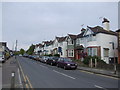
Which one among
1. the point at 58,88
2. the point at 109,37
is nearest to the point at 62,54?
the point at 109,37

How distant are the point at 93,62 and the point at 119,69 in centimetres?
665

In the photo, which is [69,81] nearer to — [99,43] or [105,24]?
→ [99,43]

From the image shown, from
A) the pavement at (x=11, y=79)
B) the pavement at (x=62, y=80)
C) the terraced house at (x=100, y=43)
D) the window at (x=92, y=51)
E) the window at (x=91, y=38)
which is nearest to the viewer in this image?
the pavement at (x=11, y=79)

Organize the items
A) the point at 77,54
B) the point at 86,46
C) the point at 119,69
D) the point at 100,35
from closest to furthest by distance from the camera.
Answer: the point at 119,69
the point at 100,35
the point at 86,46
the point at 77,54

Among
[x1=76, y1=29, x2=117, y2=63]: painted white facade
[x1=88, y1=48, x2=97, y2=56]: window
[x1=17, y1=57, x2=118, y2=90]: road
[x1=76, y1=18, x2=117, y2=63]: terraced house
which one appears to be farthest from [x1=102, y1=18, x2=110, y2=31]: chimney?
[x1=17, y1=57, x2=118, y2=90]: road

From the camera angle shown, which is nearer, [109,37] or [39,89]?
[39,89]

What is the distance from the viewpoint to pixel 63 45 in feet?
173

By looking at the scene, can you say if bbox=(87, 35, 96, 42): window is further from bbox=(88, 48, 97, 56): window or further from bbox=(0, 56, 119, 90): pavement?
bbox=(0, 56, 119, 90): pavement

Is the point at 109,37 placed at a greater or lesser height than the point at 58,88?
greater

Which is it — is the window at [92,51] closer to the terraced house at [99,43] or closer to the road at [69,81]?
the terraced house at [99,43]

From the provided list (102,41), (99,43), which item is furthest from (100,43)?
(102,41)

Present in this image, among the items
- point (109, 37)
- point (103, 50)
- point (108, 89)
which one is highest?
point (109, 37)

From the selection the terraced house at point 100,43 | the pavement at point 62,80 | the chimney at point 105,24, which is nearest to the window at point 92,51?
the terraced house at point 100,43

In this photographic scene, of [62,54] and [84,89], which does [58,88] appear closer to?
[84,89]
